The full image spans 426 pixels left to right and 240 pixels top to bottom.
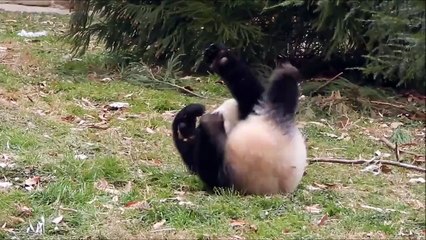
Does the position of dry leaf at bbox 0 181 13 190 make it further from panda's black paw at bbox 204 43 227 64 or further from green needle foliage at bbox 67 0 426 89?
green needle foliage at bbox 67 0 426 89

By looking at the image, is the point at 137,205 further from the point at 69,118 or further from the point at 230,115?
the point at 69,118

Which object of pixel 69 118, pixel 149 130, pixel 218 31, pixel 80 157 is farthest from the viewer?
pixel 218 31

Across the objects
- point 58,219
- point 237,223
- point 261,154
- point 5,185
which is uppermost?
point 261,154

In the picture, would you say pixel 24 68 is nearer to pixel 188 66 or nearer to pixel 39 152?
pixel 188 66

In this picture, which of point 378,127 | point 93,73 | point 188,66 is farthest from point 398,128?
point 93,73

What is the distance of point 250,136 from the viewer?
371 centimetres

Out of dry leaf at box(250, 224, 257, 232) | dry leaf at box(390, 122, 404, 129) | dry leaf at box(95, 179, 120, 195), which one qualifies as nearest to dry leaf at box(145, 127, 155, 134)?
dry leaf at box(95, 179, 120, 195)

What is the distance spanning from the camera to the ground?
11.5 ft

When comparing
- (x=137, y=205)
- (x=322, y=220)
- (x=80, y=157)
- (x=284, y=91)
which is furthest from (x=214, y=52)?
(x=80, y=157)

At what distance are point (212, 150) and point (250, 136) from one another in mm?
199

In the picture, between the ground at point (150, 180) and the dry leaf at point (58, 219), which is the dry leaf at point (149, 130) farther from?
the dry leaf at point (58, 219)

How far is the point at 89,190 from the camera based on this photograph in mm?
3982

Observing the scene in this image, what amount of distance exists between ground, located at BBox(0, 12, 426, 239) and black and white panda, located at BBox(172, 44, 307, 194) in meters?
0.10

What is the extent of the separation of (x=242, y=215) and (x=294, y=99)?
0.54 m
